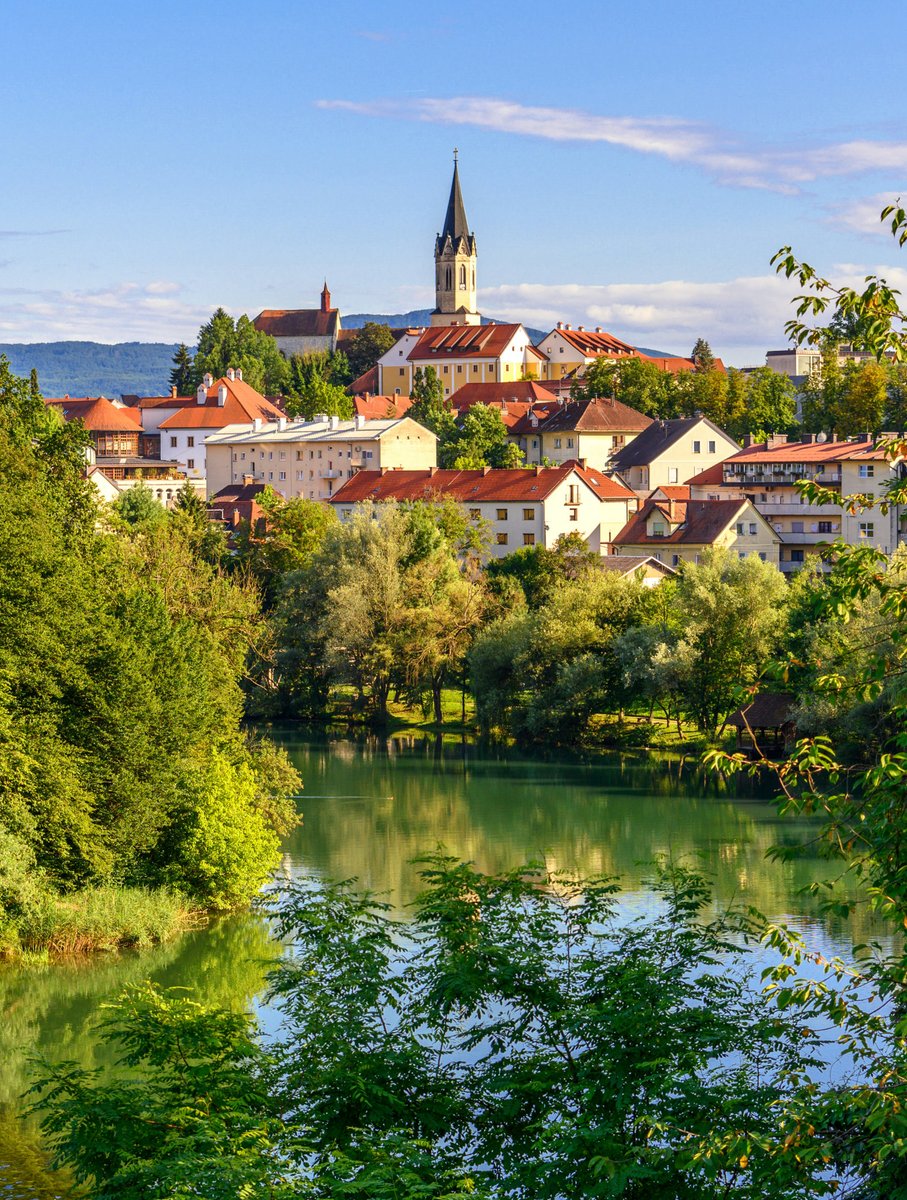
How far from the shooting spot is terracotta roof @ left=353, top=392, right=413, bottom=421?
4500 inches

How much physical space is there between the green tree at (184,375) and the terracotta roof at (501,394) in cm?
2760

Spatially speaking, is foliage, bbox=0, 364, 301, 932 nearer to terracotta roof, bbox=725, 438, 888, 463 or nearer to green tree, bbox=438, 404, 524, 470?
terracotta roof, bbox=725, 438, 888, 463

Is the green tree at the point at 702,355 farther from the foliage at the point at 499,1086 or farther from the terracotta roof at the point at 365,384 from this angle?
the foliage at the point at 499,1086

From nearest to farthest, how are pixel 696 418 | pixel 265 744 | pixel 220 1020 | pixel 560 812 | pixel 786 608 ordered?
pixel 220 1020 < pixel 265 744 < pixel 560 812 < pixel 786 608 < pixel 696 418

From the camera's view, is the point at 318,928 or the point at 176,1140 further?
the point at 318,928

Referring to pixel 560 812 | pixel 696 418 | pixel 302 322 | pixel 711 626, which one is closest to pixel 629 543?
pixel 696 418

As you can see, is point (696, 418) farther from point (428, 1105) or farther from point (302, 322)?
point (302, 322)

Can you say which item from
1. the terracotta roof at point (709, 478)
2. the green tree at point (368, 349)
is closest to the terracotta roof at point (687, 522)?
the terracotta roof at point (709, 478)

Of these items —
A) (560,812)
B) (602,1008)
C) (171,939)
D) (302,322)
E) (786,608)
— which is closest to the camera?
(602,1008)

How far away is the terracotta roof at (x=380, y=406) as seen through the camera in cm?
11431

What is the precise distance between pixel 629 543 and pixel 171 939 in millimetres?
48300

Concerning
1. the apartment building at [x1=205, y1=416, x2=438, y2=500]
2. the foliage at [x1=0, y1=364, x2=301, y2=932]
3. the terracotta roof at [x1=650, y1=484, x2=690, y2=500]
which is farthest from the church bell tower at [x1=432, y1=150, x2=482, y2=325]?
the foliage at [x1=0, y1=364, x2=301, y2=932]

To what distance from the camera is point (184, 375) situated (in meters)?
137

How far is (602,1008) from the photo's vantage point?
1124cm
